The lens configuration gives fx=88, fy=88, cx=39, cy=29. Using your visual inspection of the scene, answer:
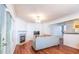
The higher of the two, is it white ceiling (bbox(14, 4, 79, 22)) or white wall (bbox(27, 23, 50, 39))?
white ceiling (bbox(14, 4, 79, 22))

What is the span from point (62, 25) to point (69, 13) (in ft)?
1.76

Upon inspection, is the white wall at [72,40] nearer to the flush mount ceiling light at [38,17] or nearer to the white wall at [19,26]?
the flush mount ceiling light at [38,17]

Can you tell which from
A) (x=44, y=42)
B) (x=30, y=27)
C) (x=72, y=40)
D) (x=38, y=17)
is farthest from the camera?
(x=72, y=40)

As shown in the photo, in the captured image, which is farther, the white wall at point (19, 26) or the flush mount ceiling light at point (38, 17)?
the flush mount ceiling light at point (38, 17)

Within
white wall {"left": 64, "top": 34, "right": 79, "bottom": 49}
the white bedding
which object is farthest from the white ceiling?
white wall {"left": 64, "top": 34, "right": 79, "bottom": 49}

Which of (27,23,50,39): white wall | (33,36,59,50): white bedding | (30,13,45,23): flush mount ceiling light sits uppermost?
(30,13,45,23): flush mount ceiling light

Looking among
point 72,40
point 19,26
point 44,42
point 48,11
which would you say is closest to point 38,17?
point 48,11

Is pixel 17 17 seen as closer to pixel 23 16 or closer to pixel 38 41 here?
pixel 23 16

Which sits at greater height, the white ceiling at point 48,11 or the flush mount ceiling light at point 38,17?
the white ceiling at point 48,11

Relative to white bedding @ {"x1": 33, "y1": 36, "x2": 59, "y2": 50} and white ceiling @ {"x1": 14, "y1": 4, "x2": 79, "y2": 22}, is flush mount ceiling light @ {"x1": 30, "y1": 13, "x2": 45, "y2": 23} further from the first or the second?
white bedding @ {"x1": 33, "y1": 36, "x2": 59, "y2": 50}

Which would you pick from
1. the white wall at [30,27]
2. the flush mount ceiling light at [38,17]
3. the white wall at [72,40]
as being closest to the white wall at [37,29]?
the white wall at [30,27]

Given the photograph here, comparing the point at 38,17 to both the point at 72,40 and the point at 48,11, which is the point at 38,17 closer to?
the point at 48,11

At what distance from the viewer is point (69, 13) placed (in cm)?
344
